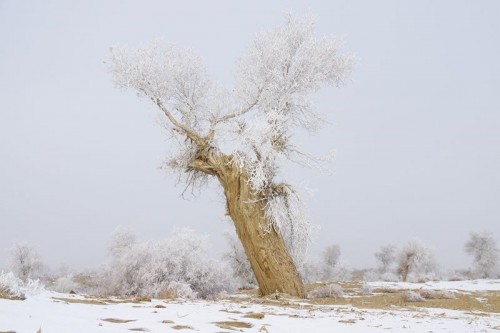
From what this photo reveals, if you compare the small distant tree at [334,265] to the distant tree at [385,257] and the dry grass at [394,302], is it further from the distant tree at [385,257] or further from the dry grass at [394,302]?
the dry grass at [394,302]

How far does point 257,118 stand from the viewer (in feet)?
39.6

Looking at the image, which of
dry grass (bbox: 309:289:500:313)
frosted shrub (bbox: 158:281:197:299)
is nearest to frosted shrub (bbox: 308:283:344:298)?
dry grass (bbox: 309:289:500:313)

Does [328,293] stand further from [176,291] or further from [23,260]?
[23,260]

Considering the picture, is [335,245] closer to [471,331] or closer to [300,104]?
[300,104]

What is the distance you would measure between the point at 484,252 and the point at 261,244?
149ft

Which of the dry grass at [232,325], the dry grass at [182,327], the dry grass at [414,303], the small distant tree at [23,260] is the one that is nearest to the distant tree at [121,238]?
the small distant tree at [23,260]

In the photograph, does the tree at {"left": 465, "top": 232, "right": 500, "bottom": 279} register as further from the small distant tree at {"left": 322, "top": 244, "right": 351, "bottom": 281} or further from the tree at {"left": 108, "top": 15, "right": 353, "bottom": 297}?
the tree at {"left": 108, "top": 15, "right": 353, "bottom": 297}

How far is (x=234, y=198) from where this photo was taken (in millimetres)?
12516

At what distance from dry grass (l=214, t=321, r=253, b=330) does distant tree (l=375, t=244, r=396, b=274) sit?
54278 millimetres

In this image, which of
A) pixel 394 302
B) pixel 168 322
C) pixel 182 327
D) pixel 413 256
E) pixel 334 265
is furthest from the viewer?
pixel 334 265

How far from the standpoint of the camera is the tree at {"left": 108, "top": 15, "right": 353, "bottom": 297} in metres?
12.1

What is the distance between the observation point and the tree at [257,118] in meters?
12.1

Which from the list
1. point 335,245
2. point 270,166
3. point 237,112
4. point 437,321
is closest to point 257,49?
point 237,112

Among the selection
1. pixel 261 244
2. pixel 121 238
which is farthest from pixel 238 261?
pixel 261 244
